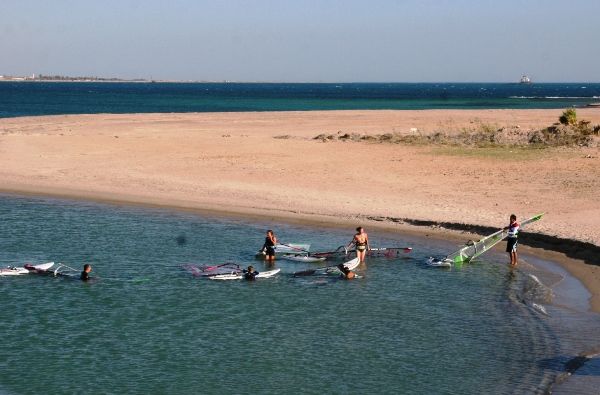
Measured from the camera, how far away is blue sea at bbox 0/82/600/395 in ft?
50.8

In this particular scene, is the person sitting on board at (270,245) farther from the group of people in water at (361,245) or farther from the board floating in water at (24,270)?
the board floating in water at (24,270)

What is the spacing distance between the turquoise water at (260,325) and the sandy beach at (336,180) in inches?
104

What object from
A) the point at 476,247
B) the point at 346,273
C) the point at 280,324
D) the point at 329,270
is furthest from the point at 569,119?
the point at 280,324

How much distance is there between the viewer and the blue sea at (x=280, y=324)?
1548cm

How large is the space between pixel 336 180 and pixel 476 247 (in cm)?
1268

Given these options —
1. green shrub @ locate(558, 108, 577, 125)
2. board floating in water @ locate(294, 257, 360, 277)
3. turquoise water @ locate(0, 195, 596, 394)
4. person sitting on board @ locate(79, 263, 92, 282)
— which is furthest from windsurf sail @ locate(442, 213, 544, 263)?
green shrub @ locate(558, 108, 577, 125)

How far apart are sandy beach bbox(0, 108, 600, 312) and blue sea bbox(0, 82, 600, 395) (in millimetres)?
2228

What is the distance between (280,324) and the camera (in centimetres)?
1877

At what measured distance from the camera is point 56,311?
19.6 meters

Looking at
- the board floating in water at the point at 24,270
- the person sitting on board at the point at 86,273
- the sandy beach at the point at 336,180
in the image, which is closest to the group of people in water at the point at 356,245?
the sandy beach at the point at 336,180

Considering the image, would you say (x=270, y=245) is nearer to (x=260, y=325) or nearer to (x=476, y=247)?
(x=260, y=325)

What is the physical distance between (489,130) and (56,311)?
126 feet

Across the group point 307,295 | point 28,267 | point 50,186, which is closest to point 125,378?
point 307,295

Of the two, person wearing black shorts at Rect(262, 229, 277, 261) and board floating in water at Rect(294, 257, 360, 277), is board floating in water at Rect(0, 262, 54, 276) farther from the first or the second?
board floating in water at Rect(294, 257, 360, 277)
